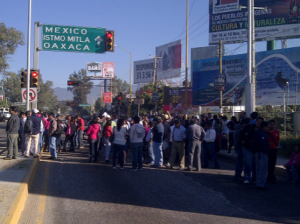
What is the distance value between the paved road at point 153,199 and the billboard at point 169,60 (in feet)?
126

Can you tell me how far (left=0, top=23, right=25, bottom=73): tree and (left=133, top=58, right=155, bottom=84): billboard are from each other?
19.4 metres

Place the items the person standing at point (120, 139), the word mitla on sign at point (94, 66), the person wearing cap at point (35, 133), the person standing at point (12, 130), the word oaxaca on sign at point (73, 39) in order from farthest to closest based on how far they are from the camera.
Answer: the word mitla on sign at point (94, 66) → the word oaxaca on sign at point (73, 39) → the person wearing cap at point (35, 133) → the person standing at point (12, 130) → the person standing at point (120, 139)

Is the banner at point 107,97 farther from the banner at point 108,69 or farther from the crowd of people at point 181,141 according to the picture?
the crowd of people at point 181,141

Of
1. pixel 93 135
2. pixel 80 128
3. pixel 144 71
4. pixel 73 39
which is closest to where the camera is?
pixel 93 135

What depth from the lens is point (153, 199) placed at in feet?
25.2

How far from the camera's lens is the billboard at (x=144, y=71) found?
54.7 meters

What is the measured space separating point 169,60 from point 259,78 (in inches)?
740

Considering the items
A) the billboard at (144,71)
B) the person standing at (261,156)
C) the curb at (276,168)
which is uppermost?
the billboard at (144,71)

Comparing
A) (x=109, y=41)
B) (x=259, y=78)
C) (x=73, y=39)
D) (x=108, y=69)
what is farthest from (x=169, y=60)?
(x=109, y=41)

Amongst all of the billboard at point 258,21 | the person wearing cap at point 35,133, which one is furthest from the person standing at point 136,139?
the billboard at point 258,21

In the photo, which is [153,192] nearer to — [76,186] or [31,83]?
[76,186]

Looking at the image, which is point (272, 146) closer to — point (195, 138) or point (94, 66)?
point (195, 138)

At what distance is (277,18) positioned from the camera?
111 feet

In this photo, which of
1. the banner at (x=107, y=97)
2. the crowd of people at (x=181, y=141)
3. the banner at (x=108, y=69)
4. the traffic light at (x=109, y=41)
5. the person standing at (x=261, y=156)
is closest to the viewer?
the person standing at (x=261, y=156)
